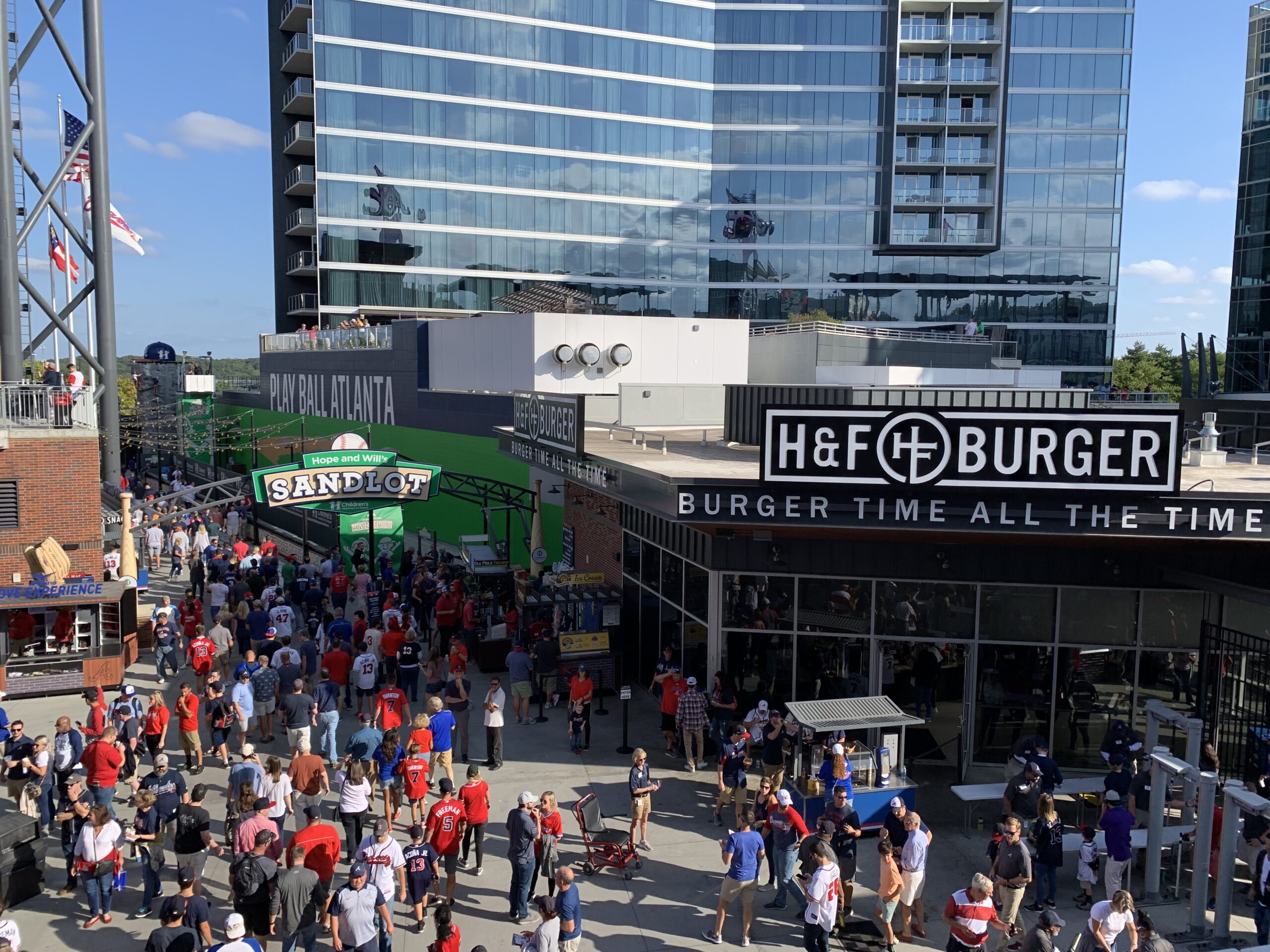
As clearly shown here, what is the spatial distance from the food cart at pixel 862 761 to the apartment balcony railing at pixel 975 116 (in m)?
67.1

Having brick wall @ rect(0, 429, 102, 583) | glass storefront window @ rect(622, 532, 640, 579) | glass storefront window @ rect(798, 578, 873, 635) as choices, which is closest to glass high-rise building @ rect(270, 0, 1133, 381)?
brick wall @ rect(0, 429, 102, 583)

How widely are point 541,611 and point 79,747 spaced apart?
28.5 feet

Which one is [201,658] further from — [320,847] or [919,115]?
[919,115]

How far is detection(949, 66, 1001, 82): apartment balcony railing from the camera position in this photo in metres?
69.9

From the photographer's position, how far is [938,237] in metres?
72.2

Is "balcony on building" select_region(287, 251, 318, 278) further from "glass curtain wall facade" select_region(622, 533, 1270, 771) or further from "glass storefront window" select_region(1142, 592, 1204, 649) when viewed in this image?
"glass storefront window" select_region(1142, 592, 1204, 649)

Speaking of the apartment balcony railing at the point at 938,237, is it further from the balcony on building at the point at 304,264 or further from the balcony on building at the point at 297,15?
the balcony on building at the point at 297,15

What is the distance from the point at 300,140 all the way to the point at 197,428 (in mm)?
20723

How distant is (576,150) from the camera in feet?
217

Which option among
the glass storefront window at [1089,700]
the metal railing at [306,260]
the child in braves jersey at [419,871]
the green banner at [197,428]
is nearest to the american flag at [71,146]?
the child in braves jersey at [419,871]

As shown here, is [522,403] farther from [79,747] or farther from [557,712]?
[79,747]

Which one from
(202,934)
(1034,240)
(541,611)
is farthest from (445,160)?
(202,934)

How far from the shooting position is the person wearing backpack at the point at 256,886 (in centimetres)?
916

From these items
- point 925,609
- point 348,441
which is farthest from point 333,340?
point 925,609
